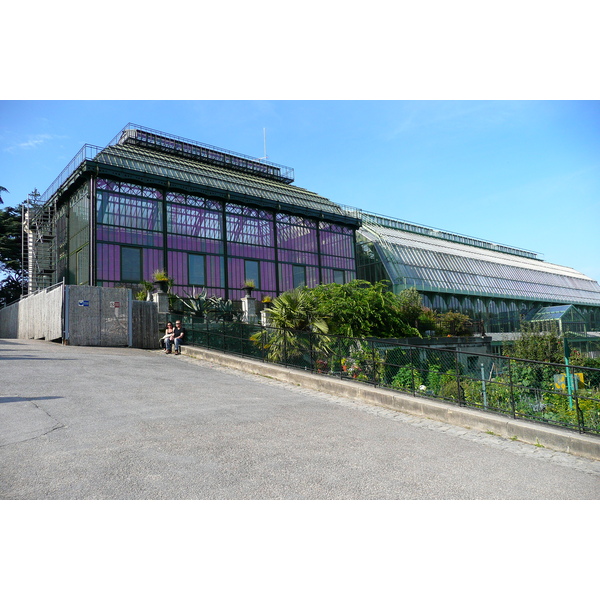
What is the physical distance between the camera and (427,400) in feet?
30.5

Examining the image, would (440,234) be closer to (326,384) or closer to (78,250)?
(78,250)

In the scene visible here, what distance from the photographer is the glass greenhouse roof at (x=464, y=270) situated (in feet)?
136

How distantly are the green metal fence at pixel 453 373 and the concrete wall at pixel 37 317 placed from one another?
378 inches

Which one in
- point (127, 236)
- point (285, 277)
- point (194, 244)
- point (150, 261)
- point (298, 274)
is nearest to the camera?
point (127, 236)

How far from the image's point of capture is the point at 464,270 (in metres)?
46.9

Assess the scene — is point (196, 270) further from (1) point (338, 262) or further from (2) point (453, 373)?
(2) point (453, 373)

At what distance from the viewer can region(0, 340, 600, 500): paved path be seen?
4.94 meters

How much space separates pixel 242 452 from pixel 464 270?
44.5m

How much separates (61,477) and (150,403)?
3799 mm

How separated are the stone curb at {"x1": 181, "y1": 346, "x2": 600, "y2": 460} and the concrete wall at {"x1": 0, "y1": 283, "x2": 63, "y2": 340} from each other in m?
10.5

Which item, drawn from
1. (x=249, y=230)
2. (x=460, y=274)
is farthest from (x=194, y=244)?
(x=460, y=274)

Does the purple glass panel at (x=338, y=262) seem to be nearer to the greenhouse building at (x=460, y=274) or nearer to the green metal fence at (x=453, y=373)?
the greenhouse building at (x=460, y=274)

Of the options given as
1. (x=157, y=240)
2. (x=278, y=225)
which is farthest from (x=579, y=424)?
(x=278, y=225)

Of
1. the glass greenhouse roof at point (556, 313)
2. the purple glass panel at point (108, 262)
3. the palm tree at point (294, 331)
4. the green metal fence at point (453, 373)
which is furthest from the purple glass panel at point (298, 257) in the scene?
the green metal fence at point (453, 373)
